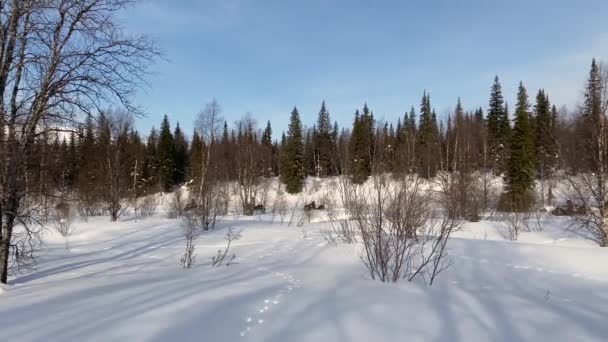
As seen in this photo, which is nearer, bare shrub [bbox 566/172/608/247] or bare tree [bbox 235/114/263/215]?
bare shrub [bbox 566/172/608/247]

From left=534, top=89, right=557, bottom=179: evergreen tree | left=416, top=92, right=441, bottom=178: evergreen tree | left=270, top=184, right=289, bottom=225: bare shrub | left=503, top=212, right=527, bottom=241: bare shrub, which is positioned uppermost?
left=534, top=89, right=557, bottom=179: evergreen tree

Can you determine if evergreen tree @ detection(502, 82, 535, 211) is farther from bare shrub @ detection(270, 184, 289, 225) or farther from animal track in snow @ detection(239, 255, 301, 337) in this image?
animal track in snow @ detection(239, 255, 301, 337)

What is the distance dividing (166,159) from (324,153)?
34.0 meters

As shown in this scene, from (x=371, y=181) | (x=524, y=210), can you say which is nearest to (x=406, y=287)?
(x=371, y=181)

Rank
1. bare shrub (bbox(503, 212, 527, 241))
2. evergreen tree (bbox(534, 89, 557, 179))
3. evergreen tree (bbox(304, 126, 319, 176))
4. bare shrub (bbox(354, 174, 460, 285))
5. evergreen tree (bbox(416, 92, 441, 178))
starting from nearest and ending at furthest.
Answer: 1. bare shrub (bbox(354, 174, 460, 285))
2. evergreen tree (bbox(416, 92, 441, 178))
3. bare shrub (bbox(503, 212, 527, 241))
4. evergreen tree (bbox(534, 89, 557, 179))
5. evergreen tree (bbox(304, 126, 319, 176))

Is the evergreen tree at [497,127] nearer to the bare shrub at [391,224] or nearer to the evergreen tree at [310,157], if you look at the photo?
the evergreen tree at [310,157]

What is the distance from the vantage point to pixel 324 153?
59.5 ft

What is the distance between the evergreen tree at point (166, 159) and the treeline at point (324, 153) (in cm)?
13

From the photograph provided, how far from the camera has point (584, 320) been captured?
4770mm

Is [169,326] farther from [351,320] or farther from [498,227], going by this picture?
[498,227]

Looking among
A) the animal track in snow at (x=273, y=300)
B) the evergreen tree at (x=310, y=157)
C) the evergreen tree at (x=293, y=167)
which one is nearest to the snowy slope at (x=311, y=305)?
the animal track in snow at (x=273, y=300)

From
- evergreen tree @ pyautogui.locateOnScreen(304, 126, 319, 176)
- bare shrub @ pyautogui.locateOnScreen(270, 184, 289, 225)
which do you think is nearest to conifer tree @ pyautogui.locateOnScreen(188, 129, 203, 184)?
bare shrub @ pyautogui.locateOnScreen(270, 184, 289, 225)

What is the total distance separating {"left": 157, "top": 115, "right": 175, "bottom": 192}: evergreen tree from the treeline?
126 mm

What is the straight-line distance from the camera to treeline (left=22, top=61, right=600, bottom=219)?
315 inches
